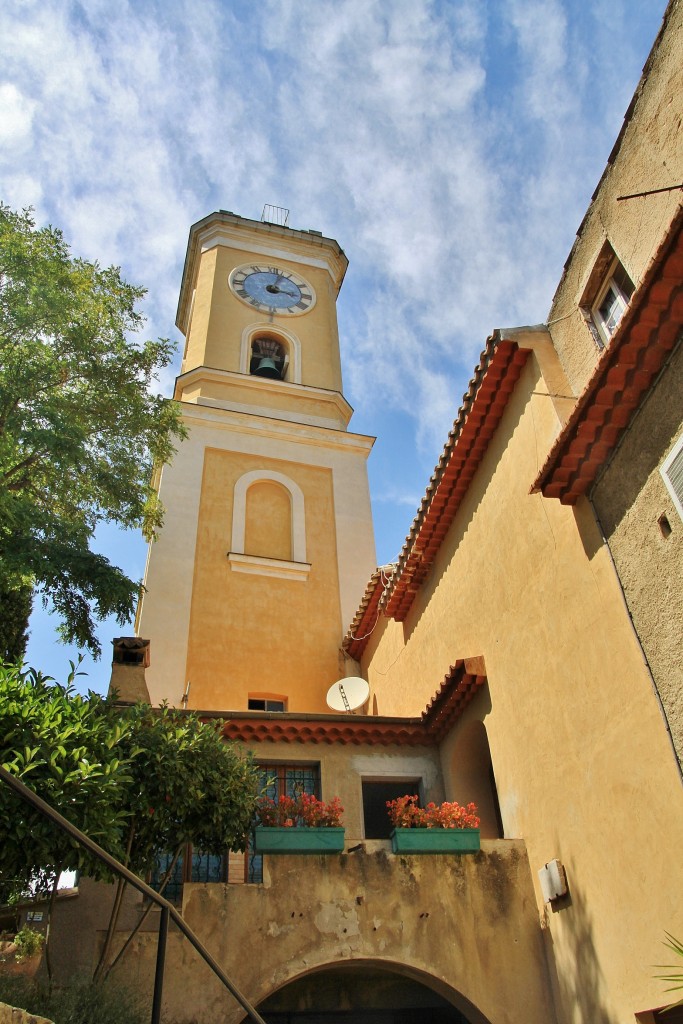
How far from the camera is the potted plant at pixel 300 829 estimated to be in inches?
350

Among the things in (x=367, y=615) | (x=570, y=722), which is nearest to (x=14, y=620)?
(x=367, y=615)

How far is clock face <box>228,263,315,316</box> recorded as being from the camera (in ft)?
79.9

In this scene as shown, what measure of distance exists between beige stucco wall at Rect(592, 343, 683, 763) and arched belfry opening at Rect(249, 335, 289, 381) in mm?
16173

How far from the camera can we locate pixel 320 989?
10.3m

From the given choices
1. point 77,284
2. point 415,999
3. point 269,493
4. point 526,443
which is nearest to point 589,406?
point 526,443

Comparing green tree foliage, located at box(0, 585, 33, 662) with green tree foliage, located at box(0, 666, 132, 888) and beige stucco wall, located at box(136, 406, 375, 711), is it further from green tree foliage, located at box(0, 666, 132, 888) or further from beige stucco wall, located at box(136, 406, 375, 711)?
green tree foliage, located at box(0, 666, 132, 888)

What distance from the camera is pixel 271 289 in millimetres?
24969

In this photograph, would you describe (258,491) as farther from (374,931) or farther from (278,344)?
(374,931)

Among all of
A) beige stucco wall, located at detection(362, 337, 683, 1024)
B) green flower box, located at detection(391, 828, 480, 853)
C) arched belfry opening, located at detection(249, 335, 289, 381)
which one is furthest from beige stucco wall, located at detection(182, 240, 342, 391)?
green flower box, located at detection(391, 828, 480, 853)

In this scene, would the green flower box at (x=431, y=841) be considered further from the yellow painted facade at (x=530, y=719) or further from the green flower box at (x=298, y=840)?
the green flower box at (x=298, y=840)

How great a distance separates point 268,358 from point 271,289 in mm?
2879

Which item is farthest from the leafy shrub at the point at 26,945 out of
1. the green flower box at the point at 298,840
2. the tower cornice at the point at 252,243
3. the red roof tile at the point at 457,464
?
the tower cornice at the point at 252,243

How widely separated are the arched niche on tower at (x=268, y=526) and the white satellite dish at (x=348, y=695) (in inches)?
173

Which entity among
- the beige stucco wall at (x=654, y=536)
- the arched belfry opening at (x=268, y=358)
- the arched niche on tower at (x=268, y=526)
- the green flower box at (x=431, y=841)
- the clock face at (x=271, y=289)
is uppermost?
the clock face at (x=271, y=289)
